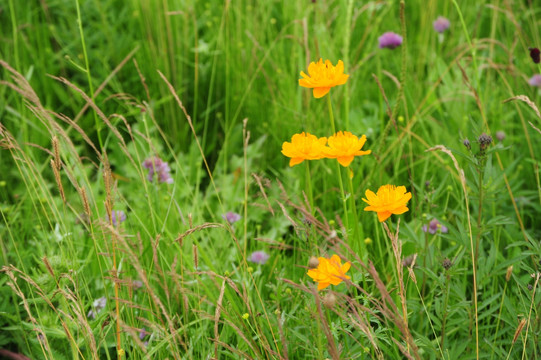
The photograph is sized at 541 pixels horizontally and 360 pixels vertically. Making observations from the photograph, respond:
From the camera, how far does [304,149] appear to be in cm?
106

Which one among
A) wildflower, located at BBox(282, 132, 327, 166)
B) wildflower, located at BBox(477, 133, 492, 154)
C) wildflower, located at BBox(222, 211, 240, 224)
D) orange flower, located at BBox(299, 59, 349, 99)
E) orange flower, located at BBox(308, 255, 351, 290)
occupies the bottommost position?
wildflower, located at BBox(222, 211, 240, 224)

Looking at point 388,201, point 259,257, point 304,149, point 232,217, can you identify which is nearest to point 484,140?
point 388,201

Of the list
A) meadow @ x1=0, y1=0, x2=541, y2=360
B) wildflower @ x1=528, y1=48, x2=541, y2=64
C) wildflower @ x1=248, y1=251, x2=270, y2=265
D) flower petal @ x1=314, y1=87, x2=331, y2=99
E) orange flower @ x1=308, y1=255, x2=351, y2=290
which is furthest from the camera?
wildflower @ x1=248, y1=251, x2=270, y2=265

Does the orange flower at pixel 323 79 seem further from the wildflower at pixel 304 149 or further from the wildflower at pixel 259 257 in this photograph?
the wildflower at pixel 259 257

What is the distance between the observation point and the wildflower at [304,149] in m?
1.05

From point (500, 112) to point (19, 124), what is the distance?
180cm

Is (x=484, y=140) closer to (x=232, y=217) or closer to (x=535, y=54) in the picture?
(x=535, y=54)

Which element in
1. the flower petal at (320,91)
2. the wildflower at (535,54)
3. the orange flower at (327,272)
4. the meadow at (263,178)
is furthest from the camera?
the wildflower at (535,54)

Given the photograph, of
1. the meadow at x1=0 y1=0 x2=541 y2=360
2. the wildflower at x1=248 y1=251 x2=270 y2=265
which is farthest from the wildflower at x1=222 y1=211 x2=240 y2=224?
the wildflower at x1=248 y1=251 x2=270 y2=265

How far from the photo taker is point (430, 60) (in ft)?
8.13

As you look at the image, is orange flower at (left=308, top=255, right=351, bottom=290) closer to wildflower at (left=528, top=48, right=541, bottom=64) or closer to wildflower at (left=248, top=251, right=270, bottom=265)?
wildflower at (left=248, top=251, right=270, bottom=265)

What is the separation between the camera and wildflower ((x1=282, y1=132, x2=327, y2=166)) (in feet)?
3.43

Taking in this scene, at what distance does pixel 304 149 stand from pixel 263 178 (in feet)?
1.66

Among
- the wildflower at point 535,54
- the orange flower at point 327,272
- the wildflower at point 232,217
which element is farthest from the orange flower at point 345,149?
the wildflower at point 232,217
